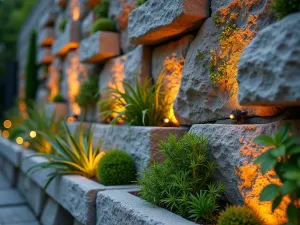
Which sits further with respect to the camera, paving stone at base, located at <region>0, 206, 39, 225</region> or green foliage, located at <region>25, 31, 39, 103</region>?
green foliage, located at <region>25, 31, 39, 103</region>

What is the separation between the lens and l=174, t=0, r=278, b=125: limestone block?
229cm

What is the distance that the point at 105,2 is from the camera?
459 cm

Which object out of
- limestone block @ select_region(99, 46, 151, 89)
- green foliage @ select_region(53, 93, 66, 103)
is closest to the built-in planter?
limestone block @ select_region(99, 46, 151, 89)

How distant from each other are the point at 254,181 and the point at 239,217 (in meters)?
0.29

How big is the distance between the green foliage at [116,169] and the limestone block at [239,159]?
35.0 inches

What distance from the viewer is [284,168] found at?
5.02 feet

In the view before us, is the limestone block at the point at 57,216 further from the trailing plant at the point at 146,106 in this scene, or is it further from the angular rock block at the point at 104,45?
the angular rock block at the point at 104,45

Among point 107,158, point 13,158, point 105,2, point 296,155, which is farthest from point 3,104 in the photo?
point 296,155

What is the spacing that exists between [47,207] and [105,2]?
2.48 m

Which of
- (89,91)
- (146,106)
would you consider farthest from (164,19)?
(89,91)

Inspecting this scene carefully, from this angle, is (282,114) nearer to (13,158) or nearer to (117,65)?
(117,65)

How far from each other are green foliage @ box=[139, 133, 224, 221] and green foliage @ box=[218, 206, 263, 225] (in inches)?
10.8

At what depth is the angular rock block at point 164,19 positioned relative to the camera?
2.60 m

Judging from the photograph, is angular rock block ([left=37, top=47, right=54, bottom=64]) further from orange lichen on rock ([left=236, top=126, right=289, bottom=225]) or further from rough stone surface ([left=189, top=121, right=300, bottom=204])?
orange lichen on rock ([left=236, top=126, right=289, bottom=225])
